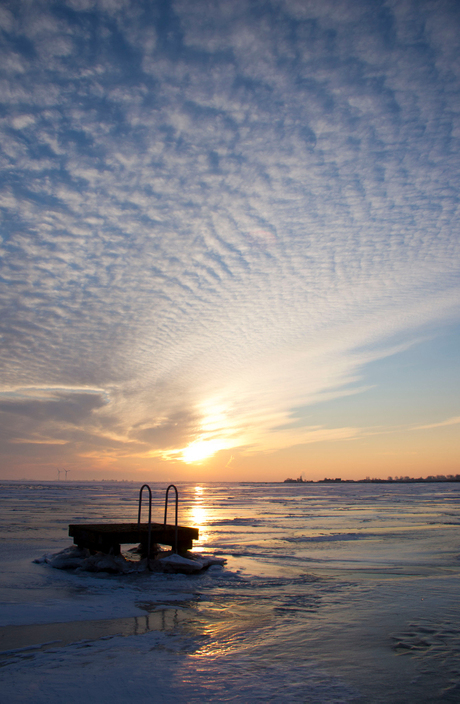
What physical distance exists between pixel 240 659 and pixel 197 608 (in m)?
2.77

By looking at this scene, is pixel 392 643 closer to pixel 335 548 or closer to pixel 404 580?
pixel 404 580

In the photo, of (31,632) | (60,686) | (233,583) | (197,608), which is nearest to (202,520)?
(233,583)

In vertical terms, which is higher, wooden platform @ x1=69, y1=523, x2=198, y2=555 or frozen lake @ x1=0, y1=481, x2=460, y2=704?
wooden platform @ x1=69, y1=523, x2=198, y2=555

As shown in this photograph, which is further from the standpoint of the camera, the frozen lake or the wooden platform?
the wooden platform

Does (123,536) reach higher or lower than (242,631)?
higher

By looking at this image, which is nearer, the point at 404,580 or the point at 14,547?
the point at 404,580

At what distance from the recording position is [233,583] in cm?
1033

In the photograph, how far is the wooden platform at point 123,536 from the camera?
12758 mm

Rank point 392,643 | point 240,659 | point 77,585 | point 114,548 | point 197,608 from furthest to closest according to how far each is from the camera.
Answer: point 114,548 → point 77,585 → point 197,608 → point 392,643 → point 240,659

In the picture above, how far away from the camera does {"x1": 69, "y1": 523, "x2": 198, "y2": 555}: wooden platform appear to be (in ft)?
41.9

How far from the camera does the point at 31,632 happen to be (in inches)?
267

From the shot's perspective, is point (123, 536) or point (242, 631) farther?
point (123, 536)

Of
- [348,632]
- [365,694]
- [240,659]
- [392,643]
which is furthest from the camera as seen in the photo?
[348,632]

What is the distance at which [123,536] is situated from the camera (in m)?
12.9
